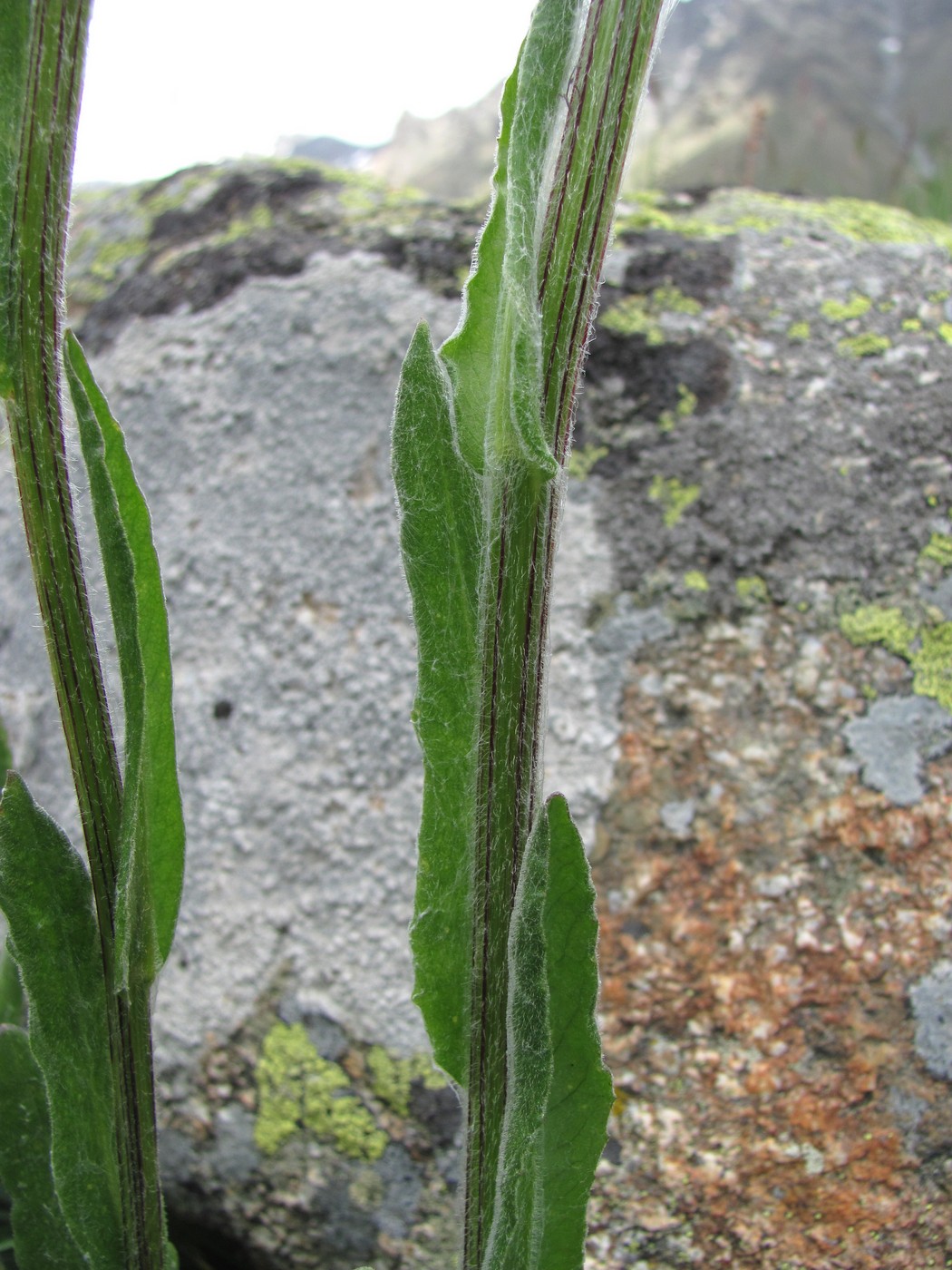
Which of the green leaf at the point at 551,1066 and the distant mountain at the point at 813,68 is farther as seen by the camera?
the distant mountain at the point at 813,68

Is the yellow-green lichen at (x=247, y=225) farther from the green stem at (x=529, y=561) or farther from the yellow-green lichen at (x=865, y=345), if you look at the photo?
the green stem at (x=529, y=561)

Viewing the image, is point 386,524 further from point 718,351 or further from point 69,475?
point 69,475

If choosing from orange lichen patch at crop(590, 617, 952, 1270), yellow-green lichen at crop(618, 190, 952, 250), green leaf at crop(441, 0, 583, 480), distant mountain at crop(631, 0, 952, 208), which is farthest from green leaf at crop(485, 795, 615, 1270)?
distant mountain at crop(631, 0, 952, 208)

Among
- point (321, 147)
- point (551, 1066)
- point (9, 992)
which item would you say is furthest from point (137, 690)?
point (321, 147)

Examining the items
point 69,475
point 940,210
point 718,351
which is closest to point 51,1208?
point 69,475

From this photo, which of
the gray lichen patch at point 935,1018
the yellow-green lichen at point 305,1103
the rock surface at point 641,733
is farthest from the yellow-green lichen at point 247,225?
the gray lichen patch at point 935,1018

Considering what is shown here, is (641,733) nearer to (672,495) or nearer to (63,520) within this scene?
(672,495)

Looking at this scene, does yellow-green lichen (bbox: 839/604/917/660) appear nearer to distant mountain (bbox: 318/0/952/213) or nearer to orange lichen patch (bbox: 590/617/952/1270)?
orange lichen patch (bbox: 590/617/952/1270)
